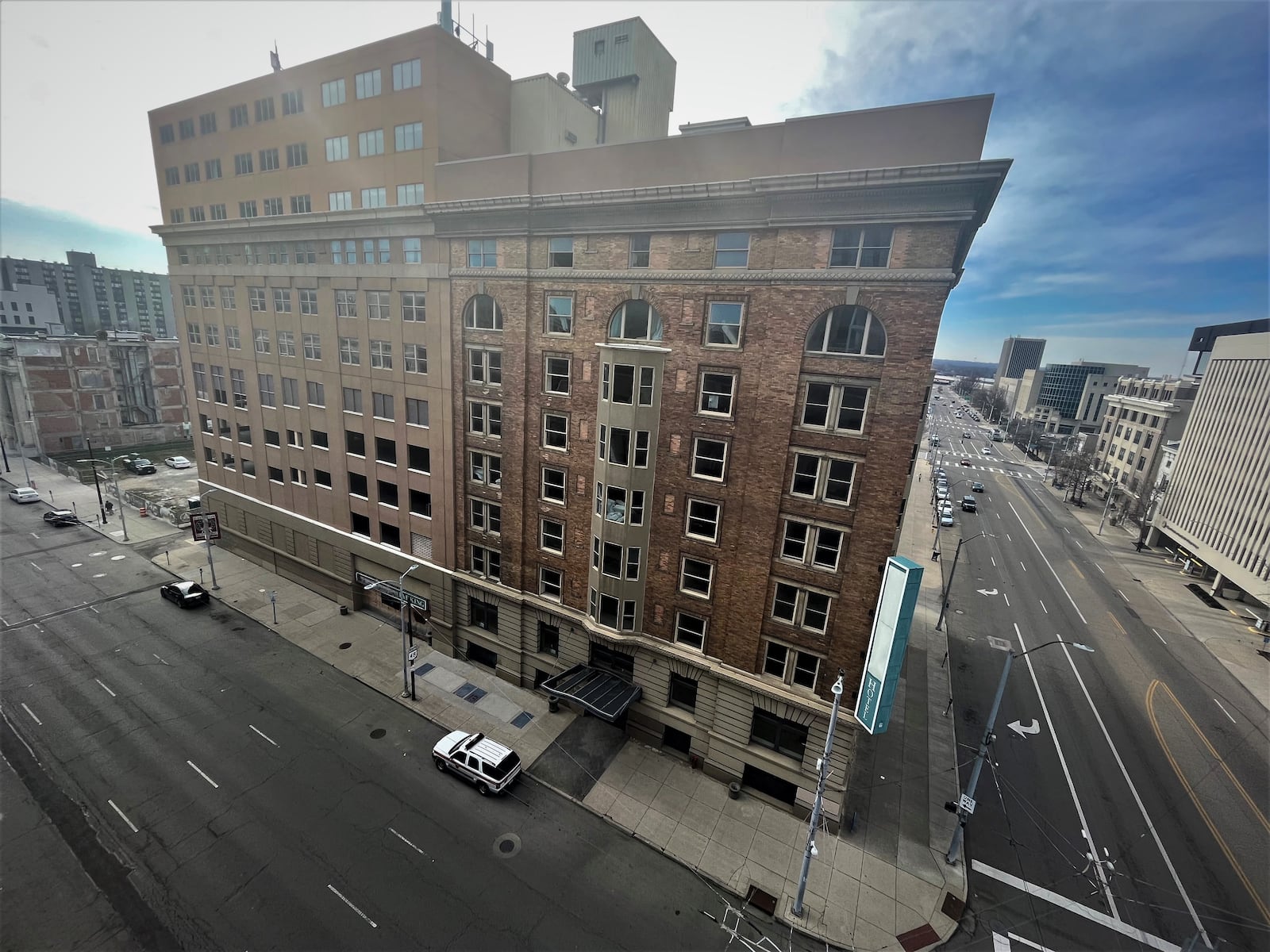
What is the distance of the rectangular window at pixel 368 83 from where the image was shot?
30.0 m

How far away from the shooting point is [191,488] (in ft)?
204

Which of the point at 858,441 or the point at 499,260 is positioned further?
the point at 499,260

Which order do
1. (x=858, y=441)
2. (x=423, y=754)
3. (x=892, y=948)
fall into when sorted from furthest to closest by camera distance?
(x=423, y=754) < (x=858, y=441) < (x=892, y=948)

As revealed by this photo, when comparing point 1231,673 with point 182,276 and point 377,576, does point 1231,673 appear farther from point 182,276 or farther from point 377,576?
point 182,276

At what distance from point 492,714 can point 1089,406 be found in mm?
179548

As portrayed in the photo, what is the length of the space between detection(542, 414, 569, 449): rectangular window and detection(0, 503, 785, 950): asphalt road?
1657 centimetres

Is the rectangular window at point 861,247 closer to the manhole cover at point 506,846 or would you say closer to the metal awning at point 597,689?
the metal awning at point 597,689

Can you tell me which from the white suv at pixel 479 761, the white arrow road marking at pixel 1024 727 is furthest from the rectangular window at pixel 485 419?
the white arrow road marking at pixel 1024 727

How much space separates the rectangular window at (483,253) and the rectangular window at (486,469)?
1031 cm

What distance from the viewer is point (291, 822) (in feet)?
70.0

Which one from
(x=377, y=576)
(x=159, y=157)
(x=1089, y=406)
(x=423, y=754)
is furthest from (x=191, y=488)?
(x=1089, y=406)

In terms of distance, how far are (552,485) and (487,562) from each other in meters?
7.38

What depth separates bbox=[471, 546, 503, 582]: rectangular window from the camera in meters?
31.0

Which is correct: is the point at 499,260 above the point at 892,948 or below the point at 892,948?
above
